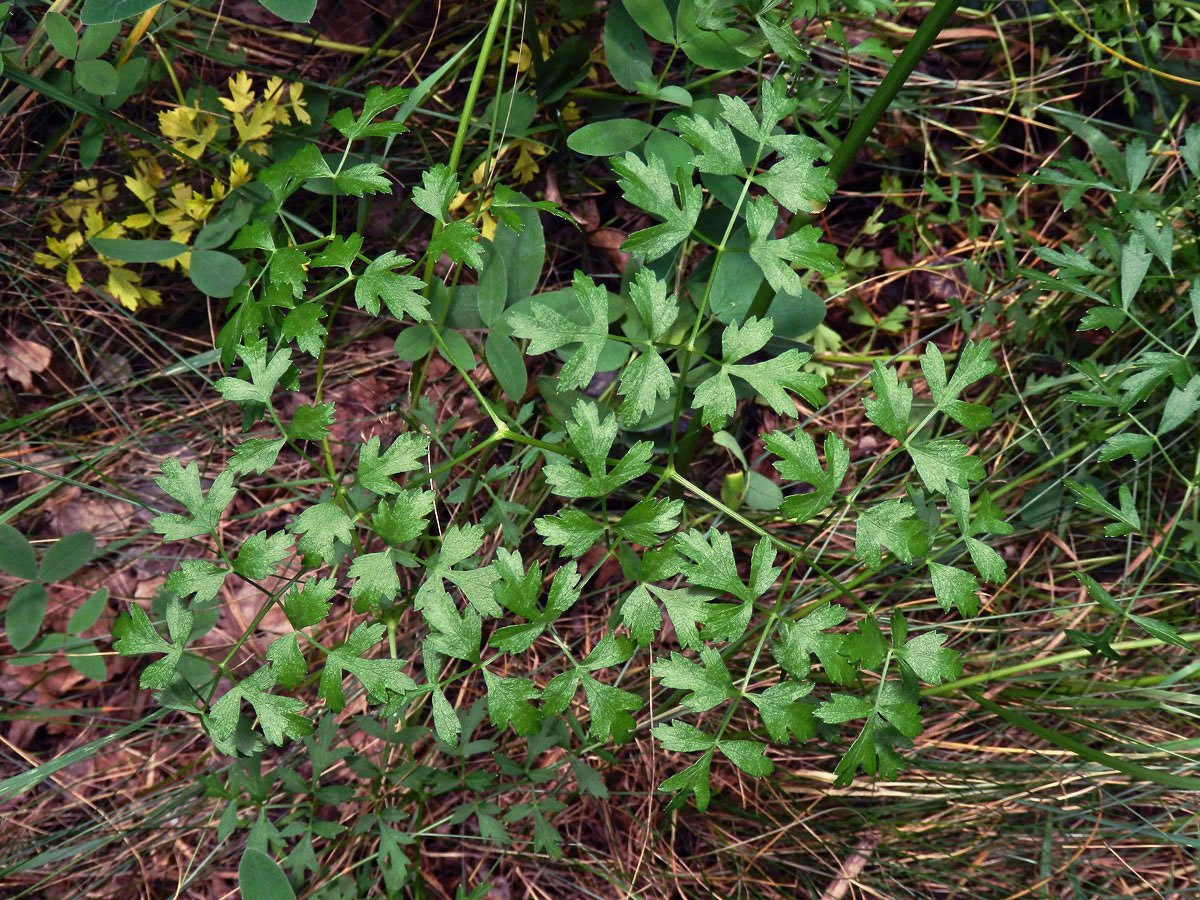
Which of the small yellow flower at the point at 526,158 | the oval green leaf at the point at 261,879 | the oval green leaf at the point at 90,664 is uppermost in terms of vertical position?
the small yellow flower at the point at 526,158

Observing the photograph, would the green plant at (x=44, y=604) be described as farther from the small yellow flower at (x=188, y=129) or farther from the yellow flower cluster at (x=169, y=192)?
the small yellow flower at (x=188, y=129)

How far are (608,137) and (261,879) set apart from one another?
151 cm

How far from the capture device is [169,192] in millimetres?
2004

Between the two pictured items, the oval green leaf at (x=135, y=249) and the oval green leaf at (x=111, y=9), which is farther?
the oval green leaf at (x=135, y=249)

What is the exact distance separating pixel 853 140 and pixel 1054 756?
1395 mm

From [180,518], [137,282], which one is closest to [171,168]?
[137,282]

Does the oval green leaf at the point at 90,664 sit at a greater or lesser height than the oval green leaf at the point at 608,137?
lesser

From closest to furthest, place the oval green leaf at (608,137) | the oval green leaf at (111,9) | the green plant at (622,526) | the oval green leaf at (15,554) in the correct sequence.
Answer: the green plant at (622,526)
the oval green leaf at (111,9)
the oval green leaf at (608,137)
the oval green leaf at (15,554)

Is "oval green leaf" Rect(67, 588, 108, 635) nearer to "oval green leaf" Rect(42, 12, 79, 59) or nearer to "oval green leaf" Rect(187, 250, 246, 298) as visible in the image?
"oval green leaf" Rect(187, 250, 246, 298)

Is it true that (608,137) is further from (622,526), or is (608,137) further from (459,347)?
(622,526)

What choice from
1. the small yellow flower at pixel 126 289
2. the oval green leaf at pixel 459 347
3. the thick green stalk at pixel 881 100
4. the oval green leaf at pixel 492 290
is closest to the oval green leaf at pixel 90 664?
the small yellow flower at pixel 126 289

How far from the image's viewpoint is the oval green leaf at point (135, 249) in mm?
1884

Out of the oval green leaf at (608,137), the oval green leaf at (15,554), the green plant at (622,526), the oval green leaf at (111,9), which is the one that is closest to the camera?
the green plant at (622,526)

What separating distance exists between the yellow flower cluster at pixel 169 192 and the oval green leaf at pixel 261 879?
1.24 meters
